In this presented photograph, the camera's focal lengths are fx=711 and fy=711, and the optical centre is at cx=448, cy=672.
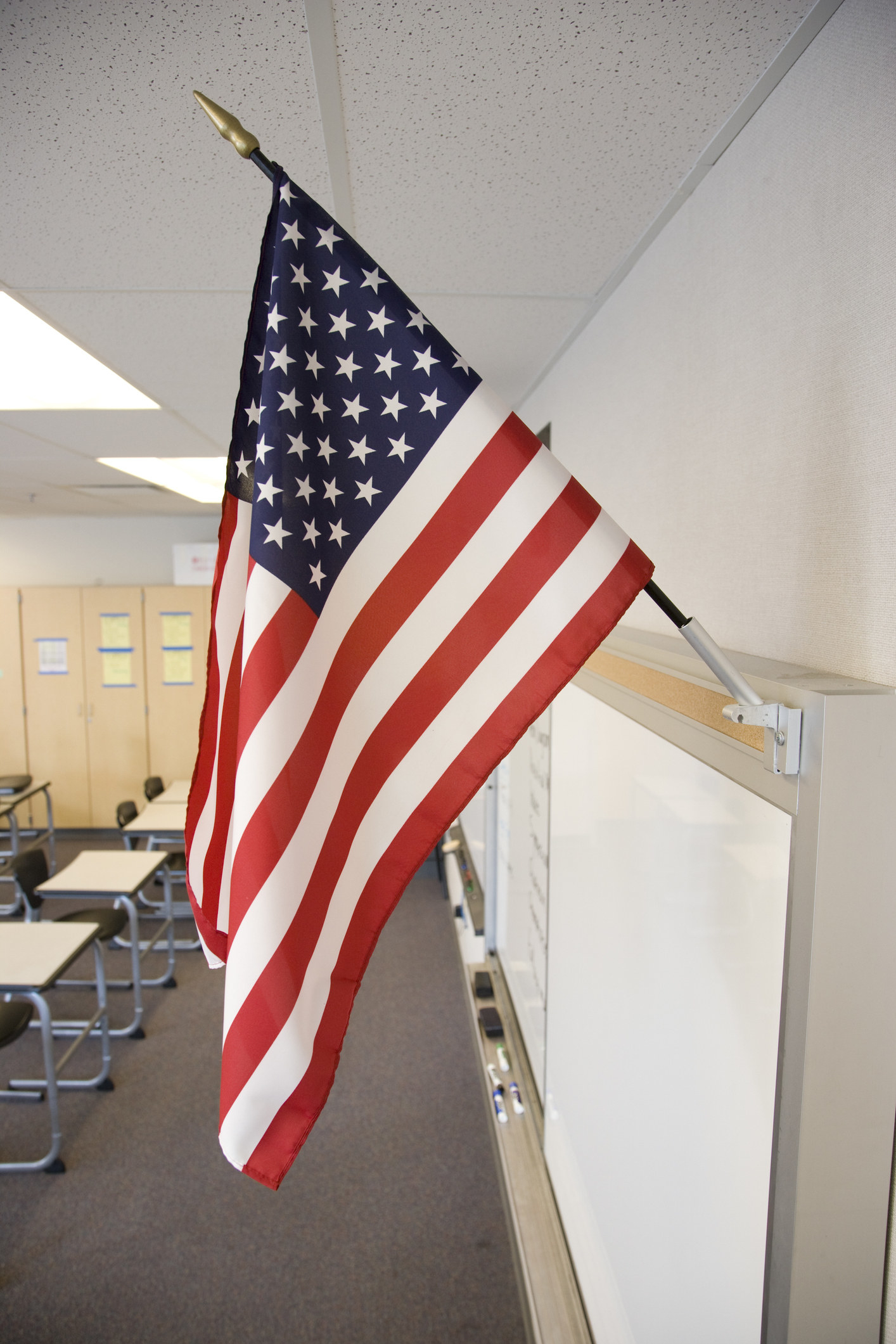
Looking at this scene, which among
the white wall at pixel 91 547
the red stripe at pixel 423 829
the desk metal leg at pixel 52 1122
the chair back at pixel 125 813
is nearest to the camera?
the red stripe at pixel 423 829

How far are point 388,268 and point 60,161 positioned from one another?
574 mm

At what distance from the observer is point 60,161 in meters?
0.91

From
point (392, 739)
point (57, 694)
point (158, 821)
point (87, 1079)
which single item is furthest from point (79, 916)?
point (392, 739)

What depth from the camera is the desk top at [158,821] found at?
477 centimetres

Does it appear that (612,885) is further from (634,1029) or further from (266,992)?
(266,992)

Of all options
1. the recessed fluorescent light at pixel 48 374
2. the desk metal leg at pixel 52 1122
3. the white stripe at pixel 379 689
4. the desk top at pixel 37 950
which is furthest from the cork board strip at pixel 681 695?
the desk metal leg at pixel 52 1122

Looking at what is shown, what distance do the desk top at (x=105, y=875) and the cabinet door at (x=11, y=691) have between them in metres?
2.95

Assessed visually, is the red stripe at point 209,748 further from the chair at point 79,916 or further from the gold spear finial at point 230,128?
the chair at point 79,916

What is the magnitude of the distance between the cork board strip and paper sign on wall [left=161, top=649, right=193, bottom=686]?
591 cm

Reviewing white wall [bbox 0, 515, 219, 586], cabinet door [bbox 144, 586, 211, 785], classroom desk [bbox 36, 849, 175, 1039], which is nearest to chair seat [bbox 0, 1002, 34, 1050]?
classroom desk [bbox 36, 849, 175, 1039]

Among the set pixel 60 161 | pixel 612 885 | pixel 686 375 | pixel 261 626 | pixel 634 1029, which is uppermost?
pixel 60 161

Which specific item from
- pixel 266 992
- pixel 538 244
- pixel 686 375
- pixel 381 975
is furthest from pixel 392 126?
pixel 381 975

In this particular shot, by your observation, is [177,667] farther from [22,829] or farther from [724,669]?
[724,669]

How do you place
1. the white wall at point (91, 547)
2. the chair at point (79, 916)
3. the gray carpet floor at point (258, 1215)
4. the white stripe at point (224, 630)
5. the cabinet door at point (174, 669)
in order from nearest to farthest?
the white stripe at point (224, 630)
the gray carpet floor at point (258, 1215)
the chair at point (79, 916)
the cabinet door at point (174, 669)
the white wall at point (91, 547)
